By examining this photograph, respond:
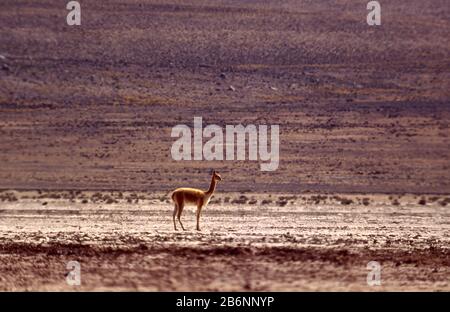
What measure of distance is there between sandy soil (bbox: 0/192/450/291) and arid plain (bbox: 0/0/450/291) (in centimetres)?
6

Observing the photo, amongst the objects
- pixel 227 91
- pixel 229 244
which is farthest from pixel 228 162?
pixel 229 244

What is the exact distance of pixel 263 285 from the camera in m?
13.9

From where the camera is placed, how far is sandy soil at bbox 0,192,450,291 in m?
14.6

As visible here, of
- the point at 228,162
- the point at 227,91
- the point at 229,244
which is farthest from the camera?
the point at 227,91

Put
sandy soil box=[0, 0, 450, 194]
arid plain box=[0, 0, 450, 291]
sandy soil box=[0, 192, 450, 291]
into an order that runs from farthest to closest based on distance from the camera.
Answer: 1. sandy soil box=[0, 0, 450, 194]
2. arid plain box=[0, 0, 450, 291]
3. sandy soil box=[0, 192, 450, 291]

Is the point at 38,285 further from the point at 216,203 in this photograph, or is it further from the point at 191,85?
the point at 191,85

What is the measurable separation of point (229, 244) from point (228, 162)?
63.2ft

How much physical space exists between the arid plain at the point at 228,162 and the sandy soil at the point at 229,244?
6 cm

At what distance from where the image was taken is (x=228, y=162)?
38.1 metres

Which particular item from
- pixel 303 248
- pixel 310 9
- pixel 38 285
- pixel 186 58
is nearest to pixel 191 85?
pixel 186 58

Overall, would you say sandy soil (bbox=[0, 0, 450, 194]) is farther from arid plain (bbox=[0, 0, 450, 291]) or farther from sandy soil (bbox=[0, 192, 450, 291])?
sandy soil (bbox=[0, 192, 450, 291])

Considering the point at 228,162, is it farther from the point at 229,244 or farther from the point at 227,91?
the point at 229,244

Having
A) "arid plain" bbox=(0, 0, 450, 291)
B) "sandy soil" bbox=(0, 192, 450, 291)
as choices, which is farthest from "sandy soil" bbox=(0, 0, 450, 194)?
"sandy soil" bbox=(0, 192, 450, 291)

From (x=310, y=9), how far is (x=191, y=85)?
388 inches
